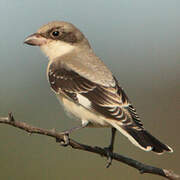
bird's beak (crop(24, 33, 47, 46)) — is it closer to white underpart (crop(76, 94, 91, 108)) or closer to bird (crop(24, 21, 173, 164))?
bird (crop(24, 21, 173, 164))

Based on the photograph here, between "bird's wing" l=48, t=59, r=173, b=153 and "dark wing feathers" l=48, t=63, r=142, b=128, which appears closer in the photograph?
"bird's wing" l=48, t=59, r=173, b=153

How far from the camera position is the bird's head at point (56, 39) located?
564cm

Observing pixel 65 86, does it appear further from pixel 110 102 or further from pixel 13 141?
pixel 13 141

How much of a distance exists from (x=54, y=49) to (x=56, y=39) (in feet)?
0.44

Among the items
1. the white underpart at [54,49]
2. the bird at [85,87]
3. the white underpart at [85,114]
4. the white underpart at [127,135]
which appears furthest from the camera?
the white underpart at [54,49]

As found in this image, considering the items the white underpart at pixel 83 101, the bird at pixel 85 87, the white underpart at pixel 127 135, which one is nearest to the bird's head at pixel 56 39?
the bird at pixel 85 87

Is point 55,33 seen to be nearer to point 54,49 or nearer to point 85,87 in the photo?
point 54,49

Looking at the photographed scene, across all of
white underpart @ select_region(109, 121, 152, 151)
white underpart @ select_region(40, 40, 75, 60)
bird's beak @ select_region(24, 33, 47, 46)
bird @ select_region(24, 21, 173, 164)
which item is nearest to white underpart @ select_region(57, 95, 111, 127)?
bird @ select_region(24, 21, 173, 164)

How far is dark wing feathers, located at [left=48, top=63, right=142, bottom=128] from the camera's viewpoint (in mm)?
4766

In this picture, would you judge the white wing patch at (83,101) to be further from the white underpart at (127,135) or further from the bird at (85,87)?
the white underpart at (127,135)

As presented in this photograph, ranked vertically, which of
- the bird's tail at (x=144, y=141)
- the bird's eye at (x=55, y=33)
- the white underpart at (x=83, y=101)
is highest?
the bird's eye at (x=55, y=33)

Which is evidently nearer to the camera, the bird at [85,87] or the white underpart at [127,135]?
the white underpart at [127,135]

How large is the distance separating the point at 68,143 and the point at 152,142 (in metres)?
0.69

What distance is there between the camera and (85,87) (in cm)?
505
